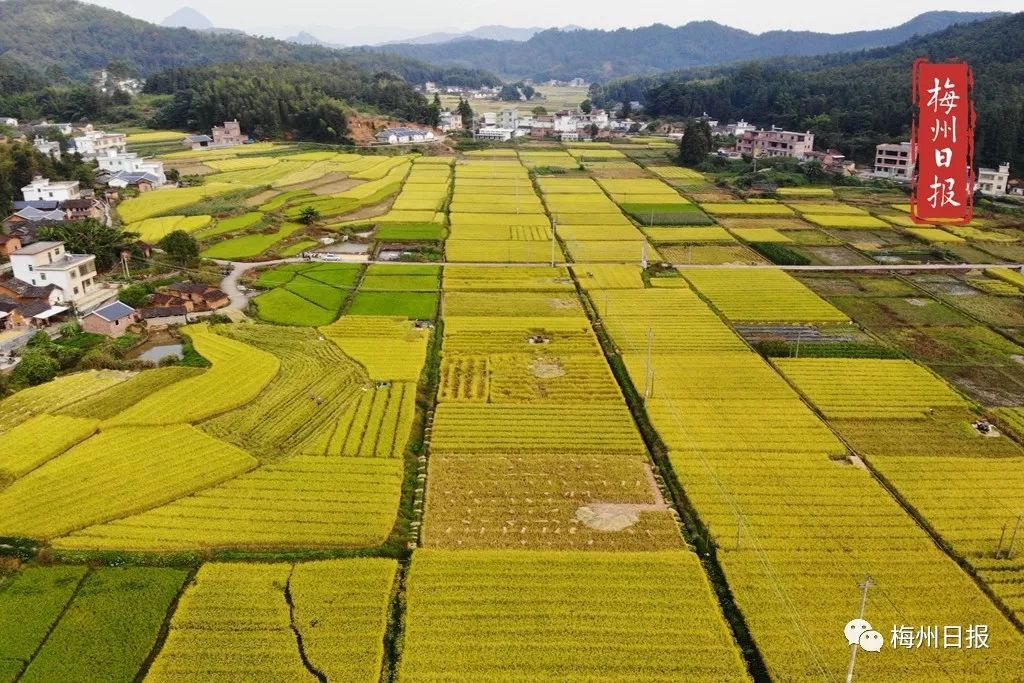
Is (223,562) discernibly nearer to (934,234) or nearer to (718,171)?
(934,234)

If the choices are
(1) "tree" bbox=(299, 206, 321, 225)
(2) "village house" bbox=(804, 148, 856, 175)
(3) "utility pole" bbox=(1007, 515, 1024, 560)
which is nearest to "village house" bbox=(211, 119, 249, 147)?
Answer: (1) "tree" bbox=(299, 206, 321, 225)

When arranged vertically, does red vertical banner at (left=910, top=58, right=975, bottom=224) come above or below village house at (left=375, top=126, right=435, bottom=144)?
below

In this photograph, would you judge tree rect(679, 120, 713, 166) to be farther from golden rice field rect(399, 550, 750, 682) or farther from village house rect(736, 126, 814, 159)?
golden rice field rect(399, 550, 750, 682)

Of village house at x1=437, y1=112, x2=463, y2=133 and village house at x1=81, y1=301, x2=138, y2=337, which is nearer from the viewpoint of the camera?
village house at x1=81, y1=301, x2=138, y2=337

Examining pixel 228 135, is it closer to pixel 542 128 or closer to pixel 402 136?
pixel 402 136

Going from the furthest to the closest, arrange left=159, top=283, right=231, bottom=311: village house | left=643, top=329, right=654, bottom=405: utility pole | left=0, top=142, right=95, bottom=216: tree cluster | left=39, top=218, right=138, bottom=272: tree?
1. left=0, top=142, right=95, bottom=216: tree cluster
2. left=39, top=218, right=138, bottom=272: tree
3. left=159, top=283, right=231, bottom=311: village house
4. left=643, top=329, right=654, bottom=405: utility pole

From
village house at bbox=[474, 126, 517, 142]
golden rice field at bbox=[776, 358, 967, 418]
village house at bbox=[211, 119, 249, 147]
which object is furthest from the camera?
village house at bbox=[474, 126, 517, 142]

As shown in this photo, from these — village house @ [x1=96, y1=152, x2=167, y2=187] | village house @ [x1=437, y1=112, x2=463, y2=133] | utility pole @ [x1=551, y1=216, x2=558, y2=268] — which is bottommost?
utility pole @ [x1=551, y1=216, x2=558, y2=268]

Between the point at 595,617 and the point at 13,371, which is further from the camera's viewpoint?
the point at 13,371

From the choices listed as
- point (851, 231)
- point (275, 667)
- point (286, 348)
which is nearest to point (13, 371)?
point (286, 348)
